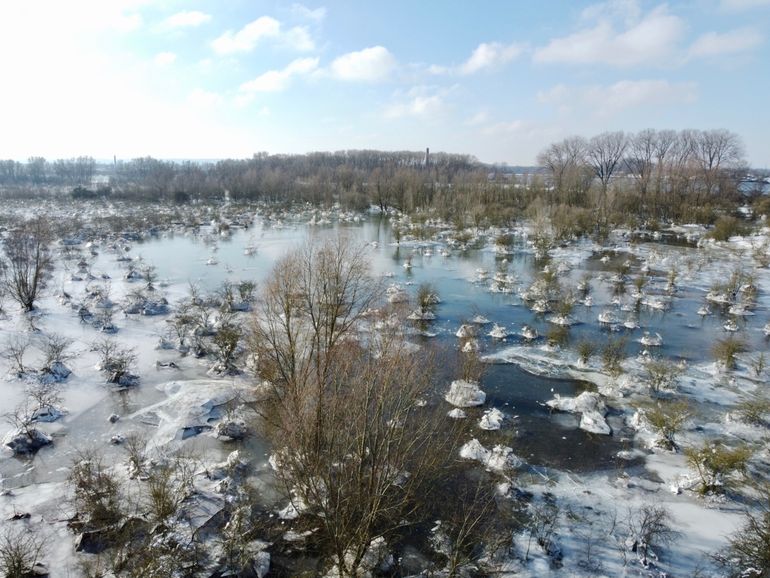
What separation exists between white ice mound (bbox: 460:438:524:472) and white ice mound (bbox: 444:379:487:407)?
2.08m

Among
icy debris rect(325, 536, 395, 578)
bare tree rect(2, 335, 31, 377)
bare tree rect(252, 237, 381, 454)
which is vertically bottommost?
icy debris rect(325, 536, 395, 578)

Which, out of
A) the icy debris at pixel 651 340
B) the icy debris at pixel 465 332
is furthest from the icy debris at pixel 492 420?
the icy debris at pixel 651 340

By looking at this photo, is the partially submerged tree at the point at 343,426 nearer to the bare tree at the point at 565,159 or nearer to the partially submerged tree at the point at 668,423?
the partially submerged tree at the point at 668,423

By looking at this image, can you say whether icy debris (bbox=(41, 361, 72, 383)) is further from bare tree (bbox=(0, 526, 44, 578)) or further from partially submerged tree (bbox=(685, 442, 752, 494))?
partially submerged tree (bbox=(685, 442, 752, 494))

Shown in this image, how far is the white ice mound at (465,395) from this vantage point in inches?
520

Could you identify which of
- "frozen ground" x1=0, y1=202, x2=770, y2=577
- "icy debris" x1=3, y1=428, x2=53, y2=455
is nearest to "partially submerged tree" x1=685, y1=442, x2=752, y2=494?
"frozen ground" x1=0, y1=202, x2=770, y2=577

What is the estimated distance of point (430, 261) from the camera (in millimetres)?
32312

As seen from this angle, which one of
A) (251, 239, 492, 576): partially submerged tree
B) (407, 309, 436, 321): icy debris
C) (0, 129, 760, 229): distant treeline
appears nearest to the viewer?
(251, 239, 492, 576): partially submerged tree

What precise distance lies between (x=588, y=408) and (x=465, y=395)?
3296mm

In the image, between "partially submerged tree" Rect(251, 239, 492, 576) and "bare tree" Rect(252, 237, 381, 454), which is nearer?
"partially submerged tree" Rect(251, 239, 492, 576)

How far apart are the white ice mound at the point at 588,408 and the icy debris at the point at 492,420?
182 centimetres

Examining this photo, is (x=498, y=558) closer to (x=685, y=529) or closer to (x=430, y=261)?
(x=685, y=529)

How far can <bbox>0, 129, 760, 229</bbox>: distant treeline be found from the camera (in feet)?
153

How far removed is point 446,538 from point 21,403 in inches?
470
